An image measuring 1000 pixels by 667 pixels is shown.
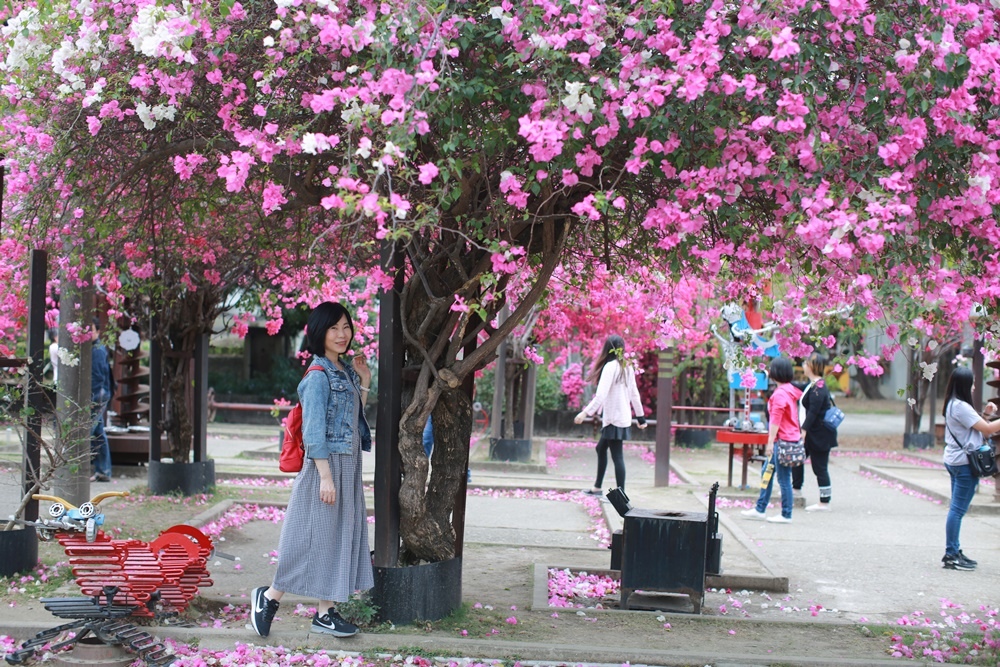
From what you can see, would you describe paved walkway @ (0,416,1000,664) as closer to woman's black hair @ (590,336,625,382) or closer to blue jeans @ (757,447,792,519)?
blue jeans @ (757,447,792,519)

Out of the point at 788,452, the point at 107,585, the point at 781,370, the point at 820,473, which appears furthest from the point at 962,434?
the point at 107,585

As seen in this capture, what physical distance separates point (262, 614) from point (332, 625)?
0.36 m

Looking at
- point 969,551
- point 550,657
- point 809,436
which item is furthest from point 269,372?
point 550,657

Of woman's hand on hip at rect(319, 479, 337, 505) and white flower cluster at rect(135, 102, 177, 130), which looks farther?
woman's hand on hip at rect(319, 479, 337, 505)

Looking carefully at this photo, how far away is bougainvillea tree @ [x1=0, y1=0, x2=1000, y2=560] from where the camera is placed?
181 inches

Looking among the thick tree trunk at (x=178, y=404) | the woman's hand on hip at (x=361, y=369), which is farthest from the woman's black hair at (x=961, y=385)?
the thick tree trunk at (x=178, y=404)

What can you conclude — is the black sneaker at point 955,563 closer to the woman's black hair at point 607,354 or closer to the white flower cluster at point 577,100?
the woman's black hair at point 607,354

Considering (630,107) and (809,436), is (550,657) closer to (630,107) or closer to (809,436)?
(630,107)

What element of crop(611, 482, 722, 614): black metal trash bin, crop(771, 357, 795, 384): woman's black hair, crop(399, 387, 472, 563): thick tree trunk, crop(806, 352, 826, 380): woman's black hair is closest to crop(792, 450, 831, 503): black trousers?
crop(806, 352, 826, 380): woman's black hair

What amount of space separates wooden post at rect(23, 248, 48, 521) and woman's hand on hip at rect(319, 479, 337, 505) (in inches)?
91.0

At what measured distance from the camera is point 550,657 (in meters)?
5.58

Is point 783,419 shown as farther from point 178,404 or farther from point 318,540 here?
point 318,540

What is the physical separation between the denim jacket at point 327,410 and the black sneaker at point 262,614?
82 centimetres

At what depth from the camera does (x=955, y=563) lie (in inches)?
345
